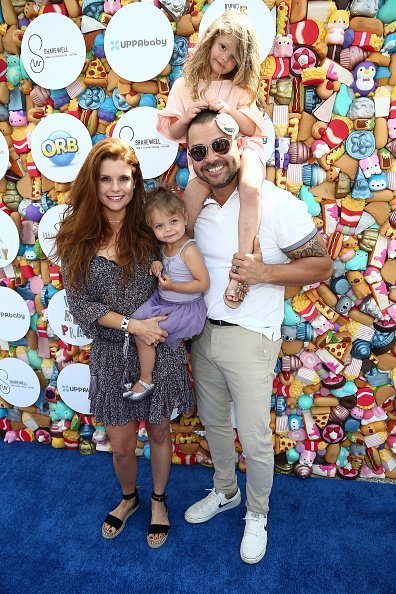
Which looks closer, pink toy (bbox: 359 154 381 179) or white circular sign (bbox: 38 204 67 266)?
pink toy (bbox: 359 154 381 179)

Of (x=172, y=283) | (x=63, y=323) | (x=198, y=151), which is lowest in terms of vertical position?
(x=63, y=323)

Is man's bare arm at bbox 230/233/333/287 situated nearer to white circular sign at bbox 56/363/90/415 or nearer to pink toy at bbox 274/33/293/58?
pink toy at bbox 274/33/293/58

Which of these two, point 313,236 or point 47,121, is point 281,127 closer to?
point 313,236

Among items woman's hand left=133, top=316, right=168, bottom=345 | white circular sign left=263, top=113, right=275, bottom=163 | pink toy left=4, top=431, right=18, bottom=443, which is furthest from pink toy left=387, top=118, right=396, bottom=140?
pink toy left=4, top=431, right=18, bottom=443

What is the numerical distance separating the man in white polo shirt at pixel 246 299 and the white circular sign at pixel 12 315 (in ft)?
3.53

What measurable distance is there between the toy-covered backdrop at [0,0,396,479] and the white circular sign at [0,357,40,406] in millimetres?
25

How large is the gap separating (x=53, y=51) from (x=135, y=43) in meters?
0.40

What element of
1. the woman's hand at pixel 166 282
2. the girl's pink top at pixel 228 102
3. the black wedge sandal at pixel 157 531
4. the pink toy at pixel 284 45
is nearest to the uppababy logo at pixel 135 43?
the girl's pink top at pixel 228 102

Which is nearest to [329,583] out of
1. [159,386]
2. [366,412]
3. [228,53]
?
[366,412]

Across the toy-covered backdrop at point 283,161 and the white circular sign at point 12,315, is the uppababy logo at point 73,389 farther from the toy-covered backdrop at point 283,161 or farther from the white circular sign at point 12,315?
the white circular sign at point 12,315

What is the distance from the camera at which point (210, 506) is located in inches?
90.7

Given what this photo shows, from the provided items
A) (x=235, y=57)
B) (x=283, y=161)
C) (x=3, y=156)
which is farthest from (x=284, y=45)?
(x=3, y=156)

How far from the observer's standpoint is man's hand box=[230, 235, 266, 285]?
176 centimetres

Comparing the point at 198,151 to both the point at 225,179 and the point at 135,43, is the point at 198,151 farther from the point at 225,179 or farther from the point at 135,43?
the point at 135,43
